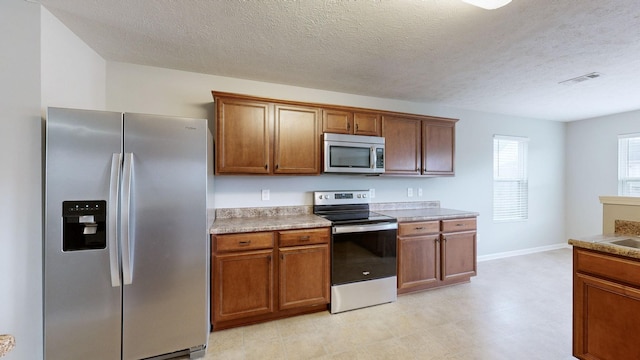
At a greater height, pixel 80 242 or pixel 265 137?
pixel 265 137

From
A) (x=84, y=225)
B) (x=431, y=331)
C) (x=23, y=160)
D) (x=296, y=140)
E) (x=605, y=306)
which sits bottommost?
(x=431, y=331)

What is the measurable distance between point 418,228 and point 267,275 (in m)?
1.77

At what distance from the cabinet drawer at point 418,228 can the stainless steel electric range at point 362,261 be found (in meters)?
0.13

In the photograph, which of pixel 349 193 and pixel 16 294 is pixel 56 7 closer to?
pixel 16 294

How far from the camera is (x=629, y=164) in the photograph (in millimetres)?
4105

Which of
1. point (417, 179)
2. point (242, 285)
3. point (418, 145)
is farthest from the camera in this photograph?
point (417, 179)

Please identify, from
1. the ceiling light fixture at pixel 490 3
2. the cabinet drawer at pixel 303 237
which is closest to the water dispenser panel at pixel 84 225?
the cabinet drawer at pixel 303 237

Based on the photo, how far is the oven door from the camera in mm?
2516

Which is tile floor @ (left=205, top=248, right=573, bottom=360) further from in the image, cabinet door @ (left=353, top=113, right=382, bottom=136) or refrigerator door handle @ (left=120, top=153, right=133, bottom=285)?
cabinet door @ (left=353, top=113, right=382, bottom=136)

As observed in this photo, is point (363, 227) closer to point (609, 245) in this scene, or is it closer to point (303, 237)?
point (303, 237)

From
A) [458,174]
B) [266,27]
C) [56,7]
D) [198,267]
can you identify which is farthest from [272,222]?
[458,174]

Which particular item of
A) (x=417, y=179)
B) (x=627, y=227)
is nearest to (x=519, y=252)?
(x=417, y=179)

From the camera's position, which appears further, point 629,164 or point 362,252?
point 629,164

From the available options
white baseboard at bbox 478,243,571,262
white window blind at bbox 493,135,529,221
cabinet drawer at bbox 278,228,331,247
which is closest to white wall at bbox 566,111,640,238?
white baseboard at bbox 478,243,571,262
